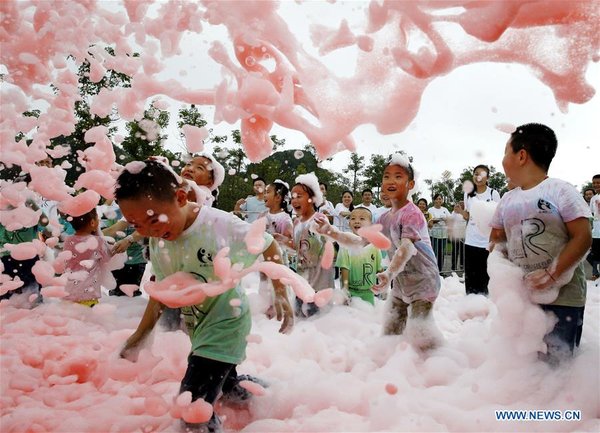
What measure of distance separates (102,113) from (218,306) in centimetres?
145

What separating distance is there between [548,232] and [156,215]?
6.35 ft

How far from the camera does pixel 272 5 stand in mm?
2539

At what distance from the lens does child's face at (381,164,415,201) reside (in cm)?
346

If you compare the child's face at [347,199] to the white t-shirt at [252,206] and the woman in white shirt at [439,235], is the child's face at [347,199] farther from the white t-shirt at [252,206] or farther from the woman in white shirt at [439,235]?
the white t-shirt at [252,206]

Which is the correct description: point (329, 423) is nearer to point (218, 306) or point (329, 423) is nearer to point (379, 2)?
point (218, 306)

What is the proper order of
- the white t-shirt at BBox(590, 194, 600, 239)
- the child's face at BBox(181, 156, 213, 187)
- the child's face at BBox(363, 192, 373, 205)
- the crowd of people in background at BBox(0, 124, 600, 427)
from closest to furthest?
the crowd of people in background at BBox(0, 124, 600, 427) → the child's face at BBox(181, 156, 213, 187) → the white t-shirt at BBox(590, 194, 600, 239) → the child's face at BBox(363, 192, 373, 205)

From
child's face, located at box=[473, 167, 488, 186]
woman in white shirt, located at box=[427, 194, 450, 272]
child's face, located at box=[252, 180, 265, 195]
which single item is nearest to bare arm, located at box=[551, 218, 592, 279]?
child's face, located at box=[473, 167, 488, 186]

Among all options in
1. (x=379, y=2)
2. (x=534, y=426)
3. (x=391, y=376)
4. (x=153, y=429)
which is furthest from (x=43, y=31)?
(x=534, y=426)

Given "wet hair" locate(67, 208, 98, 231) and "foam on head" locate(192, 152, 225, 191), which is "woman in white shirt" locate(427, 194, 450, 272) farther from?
"wet hair" locate(67, 208, 98, 231)

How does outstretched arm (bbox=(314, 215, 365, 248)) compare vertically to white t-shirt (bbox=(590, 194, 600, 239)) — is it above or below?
below

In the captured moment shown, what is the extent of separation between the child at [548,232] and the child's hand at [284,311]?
125 centimetres

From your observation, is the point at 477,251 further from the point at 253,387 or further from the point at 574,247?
the point at 253,387

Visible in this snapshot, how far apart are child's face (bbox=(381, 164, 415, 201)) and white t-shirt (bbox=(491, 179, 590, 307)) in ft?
2.99

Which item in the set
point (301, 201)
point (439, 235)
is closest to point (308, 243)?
point (301, 201)
